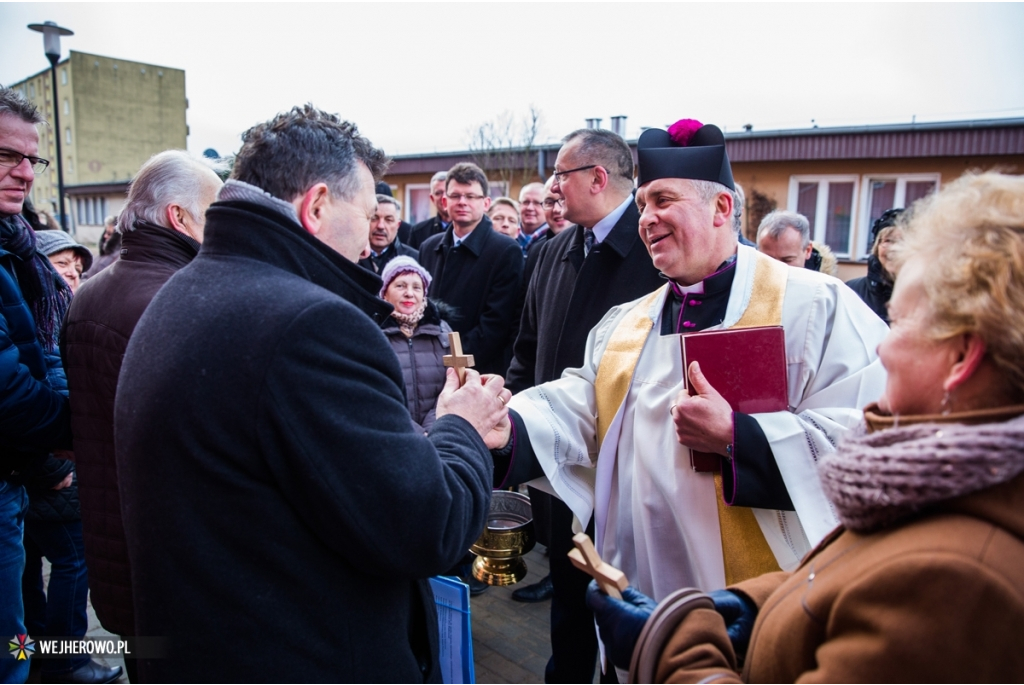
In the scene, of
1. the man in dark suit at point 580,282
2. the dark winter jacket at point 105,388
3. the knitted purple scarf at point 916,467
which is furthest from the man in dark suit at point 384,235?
the knitted purple scarf at point 916,467

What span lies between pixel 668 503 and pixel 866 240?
1394 centimetres

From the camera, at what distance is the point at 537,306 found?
3891 mm

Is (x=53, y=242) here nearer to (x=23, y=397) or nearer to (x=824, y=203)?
(x=23, y=397)

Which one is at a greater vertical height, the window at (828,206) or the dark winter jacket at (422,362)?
the window at (828,206)

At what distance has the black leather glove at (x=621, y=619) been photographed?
4.68 feet

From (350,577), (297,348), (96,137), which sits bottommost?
(350,577)

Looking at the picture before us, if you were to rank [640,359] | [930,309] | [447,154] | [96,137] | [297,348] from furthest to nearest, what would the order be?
[96,137]
[447,154]
[640,359]
[297,348]
[930,309]

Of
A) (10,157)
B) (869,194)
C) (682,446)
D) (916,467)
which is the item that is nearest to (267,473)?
(916,467)

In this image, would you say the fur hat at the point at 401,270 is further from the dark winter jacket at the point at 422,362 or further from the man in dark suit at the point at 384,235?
the man in dark suit at the point at 384,235

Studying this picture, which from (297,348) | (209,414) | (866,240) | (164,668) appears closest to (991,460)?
(297,348)

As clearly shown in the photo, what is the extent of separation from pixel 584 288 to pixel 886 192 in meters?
12.9

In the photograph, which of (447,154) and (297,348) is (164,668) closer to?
(297,348)

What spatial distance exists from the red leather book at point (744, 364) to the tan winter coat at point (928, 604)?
860mm

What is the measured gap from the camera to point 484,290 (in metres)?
5.57
